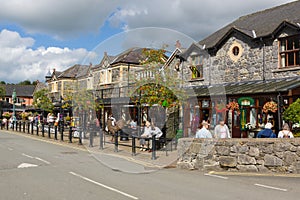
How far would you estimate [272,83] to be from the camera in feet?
57.1

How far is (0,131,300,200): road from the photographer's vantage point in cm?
728

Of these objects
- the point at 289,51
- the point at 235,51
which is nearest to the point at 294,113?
the point at 289,51

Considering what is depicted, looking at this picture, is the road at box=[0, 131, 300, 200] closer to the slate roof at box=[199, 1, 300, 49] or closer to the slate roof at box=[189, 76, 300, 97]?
the slate roof at box=[189, 76, 300, 97]

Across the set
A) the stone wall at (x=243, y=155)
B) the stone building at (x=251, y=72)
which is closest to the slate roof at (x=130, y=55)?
the stone wall at (x=243, y=155)

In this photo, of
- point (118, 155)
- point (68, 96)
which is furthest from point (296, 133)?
point (68, 96)

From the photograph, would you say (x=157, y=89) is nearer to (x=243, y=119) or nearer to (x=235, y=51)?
(x=243, y=119)

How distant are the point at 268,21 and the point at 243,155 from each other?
12789mm

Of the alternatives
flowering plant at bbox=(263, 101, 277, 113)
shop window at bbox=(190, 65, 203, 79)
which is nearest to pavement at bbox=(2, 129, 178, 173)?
flowering plant at bbox=(263, 101, 277, 113)

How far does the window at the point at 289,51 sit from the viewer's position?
679 inches

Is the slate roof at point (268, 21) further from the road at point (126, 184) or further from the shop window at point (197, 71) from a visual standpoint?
the road at point (126, 184)

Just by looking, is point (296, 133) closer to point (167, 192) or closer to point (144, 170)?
point (144, 170)

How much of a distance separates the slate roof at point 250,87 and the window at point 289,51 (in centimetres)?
98

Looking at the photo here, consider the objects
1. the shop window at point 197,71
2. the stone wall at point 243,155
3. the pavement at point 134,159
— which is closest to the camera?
the stone wall at point 243,155

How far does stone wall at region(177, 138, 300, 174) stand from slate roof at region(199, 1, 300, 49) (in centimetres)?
880
